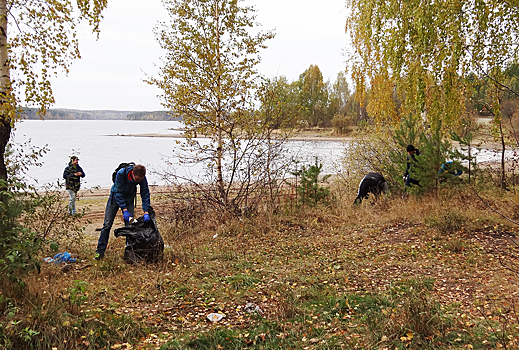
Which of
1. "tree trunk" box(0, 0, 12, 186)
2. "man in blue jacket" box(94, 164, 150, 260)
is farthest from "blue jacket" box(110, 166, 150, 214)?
"tree trunk" box(0, 0, 12, 186)

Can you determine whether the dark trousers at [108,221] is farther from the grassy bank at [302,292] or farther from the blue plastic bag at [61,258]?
the blue plastic bag at [61,258]

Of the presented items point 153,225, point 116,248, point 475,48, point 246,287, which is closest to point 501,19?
point 475,48

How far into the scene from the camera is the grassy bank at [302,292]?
370 cm

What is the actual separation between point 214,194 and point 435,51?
618 centimetres

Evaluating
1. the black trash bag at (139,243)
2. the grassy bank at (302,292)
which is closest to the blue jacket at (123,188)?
the black trash bag at (139,243)

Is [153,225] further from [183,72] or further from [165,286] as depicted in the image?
[183,72]

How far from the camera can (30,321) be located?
365cm

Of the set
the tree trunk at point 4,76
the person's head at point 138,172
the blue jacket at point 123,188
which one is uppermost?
the tree trunk at point 4,76

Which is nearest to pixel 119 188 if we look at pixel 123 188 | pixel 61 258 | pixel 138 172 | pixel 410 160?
pixel 123 188

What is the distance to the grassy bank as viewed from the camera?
370 centimetres

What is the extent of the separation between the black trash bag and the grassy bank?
0.23 meters

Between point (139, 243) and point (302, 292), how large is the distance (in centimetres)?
286

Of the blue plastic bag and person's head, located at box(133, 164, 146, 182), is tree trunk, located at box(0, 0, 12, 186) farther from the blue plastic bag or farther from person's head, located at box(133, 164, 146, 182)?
person's head, located at box(133, 164, 146, 182)

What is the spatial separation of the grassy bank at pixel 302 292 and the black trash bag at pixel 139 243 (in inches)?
8.9
